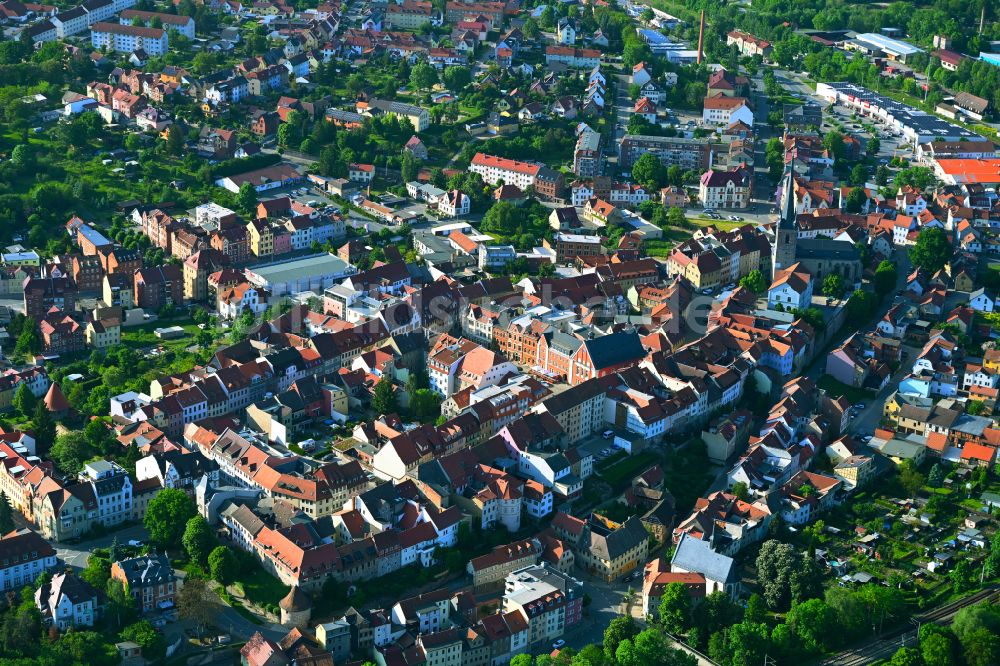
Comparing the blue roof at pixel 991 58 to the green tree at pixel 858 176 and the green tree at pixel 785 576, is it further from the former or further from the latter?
the green tree at pixel 785 576

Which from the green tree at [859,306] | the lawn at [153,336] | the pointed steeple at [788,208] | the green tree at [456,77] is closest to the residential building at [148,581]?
the lawn at [153,336]

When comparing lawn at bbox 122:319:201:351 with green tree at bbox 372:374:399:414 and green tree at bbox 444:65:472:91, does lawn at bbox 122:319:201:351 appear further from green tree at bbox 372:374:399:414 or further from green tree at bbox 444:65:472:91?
green tree at bbox 444:65:472:91

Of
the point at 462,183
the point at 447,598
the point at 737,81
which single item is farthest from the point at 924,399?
the point at 737,81

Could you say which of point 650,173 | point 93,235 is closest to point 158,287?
point 93,235

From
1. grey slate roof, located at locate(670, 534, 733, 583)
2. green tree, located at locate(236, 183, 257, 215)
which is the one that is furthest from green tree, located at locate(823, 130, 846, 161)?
grey slate roof, located at locate(670, 534, 733, 583)

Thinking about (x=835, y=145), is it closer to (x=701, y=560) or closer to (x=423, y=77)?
(x=423, y=77)

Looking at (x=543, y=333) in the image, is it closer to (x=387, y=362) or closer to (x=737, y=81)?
(x=387, y=362)

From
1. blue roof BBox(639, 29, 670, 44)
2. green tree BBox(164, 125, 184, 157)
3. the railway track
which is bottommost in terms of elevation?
the railway track
